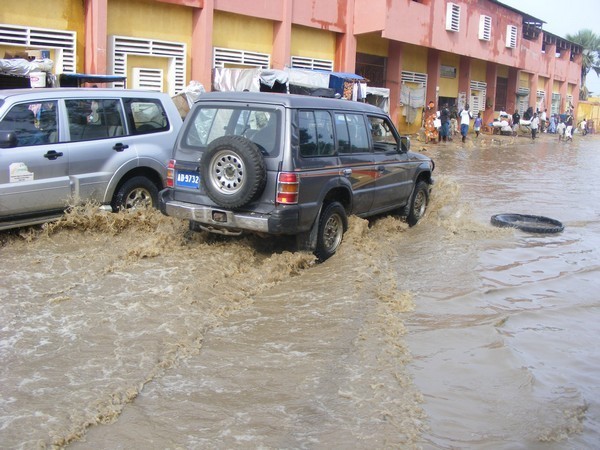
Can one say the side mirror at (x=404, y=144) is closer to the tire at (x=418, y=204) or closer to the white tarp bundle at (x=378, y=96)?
the tire at (x=418, y=204)

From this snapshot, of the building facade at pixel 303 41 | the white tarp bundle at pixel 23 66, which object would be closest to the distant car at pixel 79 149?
the white tarp bundle at pixel 23 66

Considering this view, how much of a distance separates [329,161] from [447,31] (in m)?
23.0

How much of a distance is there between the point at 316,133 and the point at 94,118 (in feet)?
9.94

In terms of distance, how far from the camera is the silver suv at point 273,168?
6984mm

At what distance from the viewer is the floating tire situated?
10531mm

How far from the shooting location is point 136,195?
9.02 metres

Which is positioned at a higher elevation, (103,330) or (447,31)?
(447,31)

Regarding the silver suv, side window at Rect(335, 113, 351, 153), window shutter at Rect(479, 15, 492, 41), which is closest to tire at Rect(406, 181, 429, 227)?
the silver suv

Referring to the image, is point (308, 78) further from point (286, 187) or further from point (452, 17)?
point (452, 17)

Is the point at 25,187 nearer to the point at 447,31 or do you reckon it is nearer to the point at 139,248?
the point at 139,248

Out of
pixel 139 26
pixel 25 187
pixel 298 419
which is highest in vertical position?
pixel 139 26

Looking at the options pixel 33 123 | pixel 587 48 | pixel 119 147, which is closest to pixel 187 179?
pixel 119 147

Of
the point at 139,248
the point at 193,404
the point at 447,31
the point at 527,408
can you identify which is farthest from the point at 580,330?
the point at 447,31

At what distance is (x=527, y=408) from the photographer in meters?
4.48
